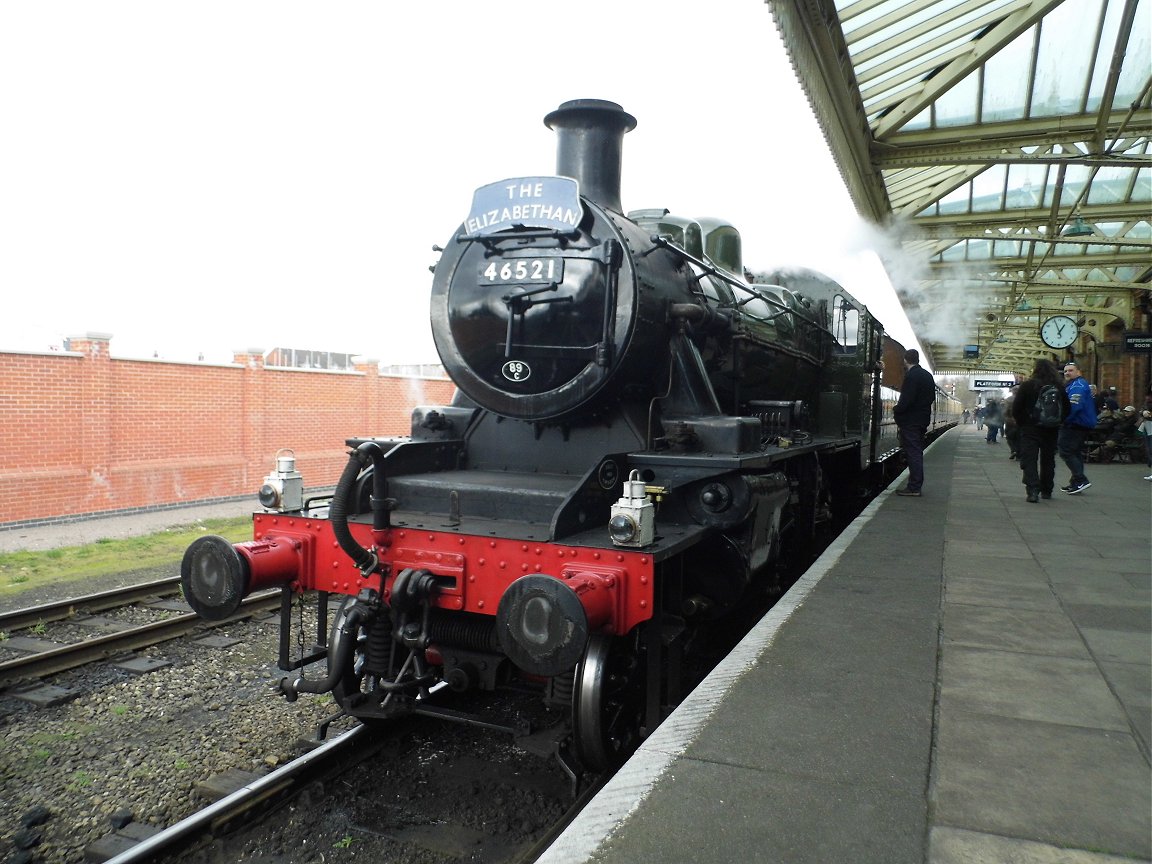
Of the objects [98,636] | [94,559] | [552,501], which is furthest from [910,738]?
[94,559]

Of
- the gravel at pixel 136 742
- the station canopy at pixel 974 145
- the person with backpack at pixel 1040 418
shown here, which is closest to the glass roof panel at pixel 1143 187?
the station canopy at pixel 974 145

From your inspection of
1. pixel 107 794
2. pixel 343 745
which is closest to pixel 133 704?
pixel 107 794

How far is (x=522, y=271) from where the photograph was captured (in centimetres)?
377

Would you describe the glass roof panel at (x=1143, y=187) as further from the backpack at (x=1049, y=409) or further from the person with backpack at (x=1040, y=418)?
the backpack at (x=1049, y=409)

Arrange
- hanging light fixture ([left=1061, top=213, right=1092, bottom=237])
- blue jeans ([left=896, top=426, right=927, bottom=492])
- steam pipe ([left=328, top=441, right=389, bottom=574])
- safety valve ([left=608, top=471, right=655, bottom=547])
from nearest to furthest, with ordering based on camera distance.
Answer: safety valve ([left=608, top=471, right=655, bottom=547]), steam pipe ([left=328, top=441, right=389, bottom=574]), blue jeans ([left=896, top=426, right=927, bottom=492]), hanging light fixture ([left=1061, top=213, right=1092, bottom=237])

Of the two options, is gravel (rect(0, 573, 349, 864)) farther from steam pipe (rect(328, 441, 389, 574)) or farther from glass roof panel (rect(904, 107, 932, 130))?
glass roof panel (rect(904, 107, 932, 130))

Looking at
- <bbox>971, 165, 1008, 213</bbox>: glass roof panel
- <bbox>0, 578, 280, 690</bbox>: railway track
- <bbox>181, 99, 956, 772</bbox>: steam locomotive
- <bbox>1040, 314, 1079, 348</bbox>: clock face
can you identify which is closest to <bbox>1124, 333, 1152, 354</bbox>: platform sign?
<bbox>1040, 314, 1079, 348</bbox>: clock face

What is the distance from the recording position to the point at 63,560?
816cm

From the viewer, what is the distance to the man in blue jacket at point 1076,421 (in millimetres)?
8578

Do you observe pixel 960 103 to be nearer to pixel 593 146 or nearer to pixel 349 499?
pixel 593 146

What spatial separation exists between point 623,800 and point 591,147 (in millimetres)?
3237

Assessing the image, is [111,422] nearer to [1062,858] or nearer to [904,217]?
[1062,858]

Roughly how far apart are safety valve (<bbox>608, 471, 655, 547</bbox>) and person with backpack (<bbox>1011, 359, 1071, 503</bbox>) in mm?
6431

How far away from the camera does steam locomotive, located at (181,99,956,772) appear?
3.09 m
